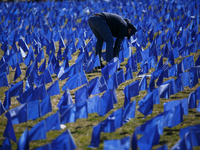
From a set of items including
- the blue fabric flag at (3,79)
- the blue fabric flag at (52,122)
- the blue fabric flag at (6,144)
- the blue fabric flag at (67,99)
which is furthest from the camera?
the blue fabric flag at (3,79)

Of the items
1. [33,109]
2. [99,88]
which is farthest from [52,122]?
[99,88]

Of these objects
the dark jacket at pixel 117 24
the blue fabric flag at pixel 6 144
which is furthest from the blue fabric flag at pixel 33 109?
the dark jacket at pixel 117 24

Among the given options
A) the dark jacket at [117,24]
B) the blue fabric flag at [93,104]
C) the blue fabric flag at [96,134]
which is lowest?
the blue fabric flag at [96,134]

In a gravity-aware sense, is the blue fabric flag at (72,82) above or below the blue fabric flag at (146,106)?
above

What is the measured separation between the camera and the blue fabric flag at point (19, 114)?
10.6 feet

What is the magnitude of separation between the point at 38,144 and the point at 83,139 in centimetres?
53

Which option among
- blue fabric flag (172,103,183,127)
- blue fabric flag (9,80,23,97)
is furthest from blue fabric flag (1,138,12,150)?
blue fabric flag (172,103,183,127)

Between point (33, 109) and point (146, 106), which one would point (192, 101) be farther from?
point (33, 109)

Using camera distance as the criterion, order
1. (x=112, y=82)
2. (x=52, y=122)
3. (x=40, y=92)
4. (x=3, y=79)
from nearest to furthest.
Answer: (x=52, y=122), (x=40, y=92), (x=112, y=82), (x=3, y=79)

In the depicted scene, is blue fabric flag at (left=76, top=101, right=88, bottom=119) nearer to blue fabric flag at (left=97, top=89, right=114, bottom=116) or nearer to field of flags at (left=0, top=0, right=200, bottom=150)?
field of flags at (left=0, top=0, right=200, bottom=150)

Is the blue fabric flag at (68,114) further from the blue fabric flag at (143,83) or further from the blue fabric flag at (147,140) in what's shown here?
the blue fabric flag at (143,83)

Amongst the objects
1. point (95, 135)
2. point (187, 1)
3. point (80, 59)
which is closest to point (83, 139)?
point (95, 135)

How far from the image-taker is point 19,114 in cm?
326

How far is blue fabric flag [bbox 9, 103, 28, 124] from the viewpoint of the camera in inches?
127
